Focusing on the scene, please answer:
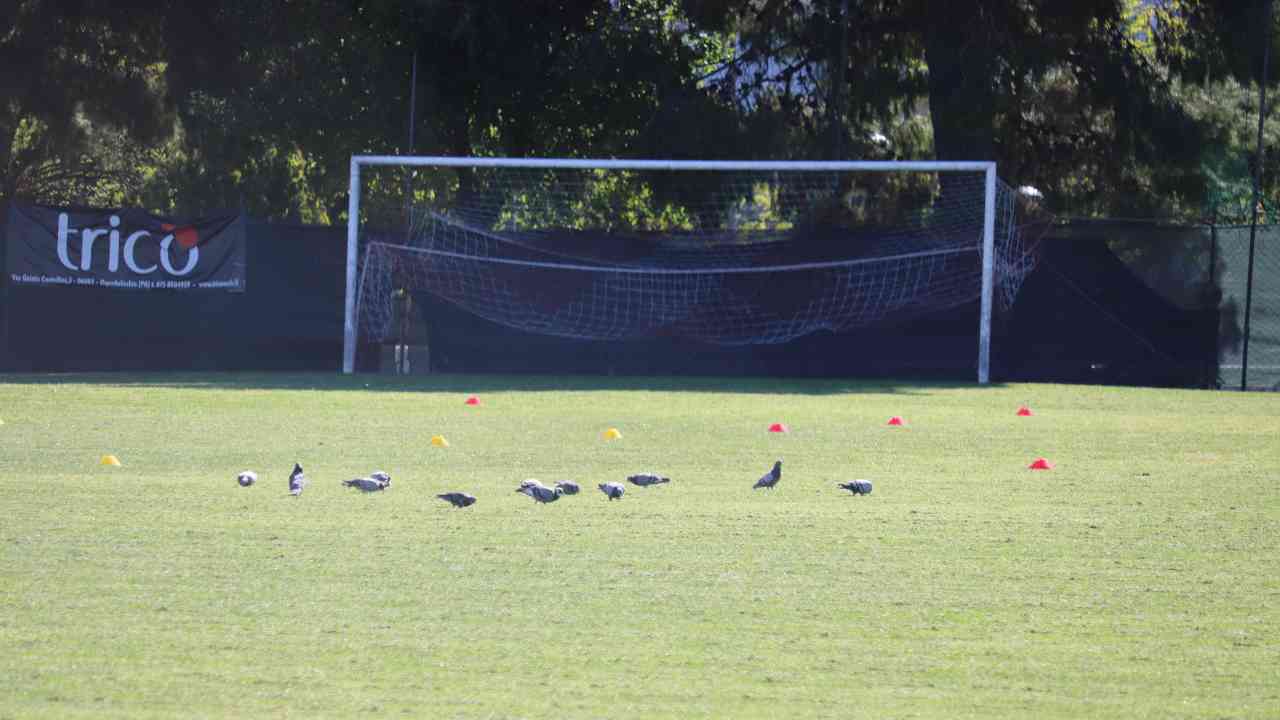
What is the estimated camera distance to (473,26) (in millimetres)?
19812

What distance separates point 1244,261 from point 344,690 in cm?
1602

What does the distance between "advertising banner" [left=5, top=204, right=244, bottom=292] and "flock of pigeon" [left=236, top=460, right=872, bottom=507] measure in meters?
10.0

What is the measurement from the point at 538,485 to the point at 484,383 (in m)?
9.03

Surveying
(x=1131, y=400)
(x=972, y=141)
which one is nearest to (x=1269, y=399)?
(x=1131, y=400)

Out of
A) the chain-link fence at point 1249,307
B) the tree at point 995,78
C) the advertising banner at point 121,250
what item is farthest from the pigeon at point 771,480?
the tree at point 995,78

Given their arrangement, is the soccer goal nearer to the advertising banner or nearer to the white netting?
the white netting

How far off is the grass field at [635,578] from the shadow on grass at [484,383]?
14.7ft

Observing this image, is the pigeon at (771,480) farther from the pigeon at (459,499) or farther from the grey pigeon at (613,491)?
the pigeon at (459,499)

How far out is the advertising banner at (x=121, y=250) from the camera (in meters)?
17.0

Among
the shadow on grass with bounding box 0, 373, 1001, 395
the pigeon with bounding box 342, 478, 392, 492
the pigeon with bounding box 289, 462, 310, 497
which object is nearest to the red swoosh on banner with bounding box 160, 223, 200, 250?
the shadow on grass with bounding box 0, 373, 1001, 395

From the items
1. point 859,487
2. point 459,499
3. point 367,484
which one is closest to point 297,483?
point 367,484

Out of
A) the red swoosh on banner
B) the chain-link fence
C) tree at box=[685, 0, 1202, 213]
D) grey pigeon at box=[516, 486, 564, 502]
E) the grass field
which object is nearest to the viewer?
the grass field

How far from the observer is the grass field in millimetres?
3877

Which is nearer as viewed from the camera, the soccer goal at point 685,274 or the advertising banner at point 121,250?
the advertising banner at point 121,250
